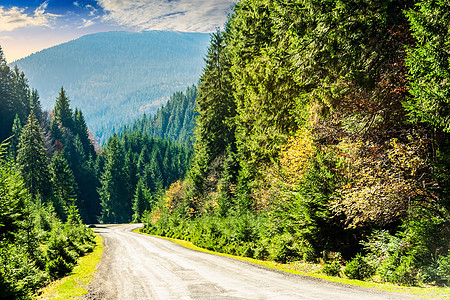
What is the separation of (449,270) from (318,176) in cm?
568

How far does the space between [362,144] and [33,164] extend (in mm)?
65215

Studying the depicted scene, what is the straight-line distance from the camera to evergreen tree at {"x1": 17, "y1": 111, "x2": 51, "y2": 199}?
59.9 metres

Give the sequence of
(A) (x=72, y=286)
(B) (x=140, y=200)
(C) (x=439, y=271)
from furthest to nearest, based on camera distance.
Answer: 1. (B) (x=140, y=200)
2. (A) (x=72, y=286)
3. (C) (x=439, y=271)

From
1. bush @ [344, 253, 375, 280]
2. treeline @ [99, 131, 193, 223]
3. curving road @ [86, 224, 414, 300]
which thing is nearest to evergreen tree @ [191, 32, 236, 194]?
curving road @ [86, 224, 414, 300]

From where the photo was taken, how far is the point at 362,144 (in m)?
11.8

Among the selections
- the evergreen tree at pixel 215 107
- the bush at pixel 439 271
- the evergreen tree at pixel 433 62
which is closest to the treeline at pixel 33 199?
the bush at pixel 439 271

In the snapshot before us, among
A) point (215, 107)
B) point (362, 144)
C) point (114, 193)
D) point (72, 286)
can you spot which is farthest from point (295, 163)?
point (114, 193)

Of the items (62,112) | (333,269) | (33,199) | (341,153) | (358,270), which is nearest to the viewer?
(358,270)

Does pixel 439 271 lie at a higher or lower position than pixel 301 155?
lower

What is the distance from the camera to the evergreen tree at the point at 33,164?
5988 centimetres

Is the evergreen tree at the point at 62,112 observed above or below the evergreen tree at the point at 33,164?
above

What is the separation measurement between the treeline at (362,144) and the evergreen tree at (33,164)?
53.0 metres

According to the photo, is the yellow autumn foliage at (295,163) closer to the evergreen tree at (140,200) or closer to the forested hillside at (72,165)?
the forested hillside at (72,165)

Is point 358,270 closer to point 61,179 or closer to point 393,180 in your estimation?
point 393,180
